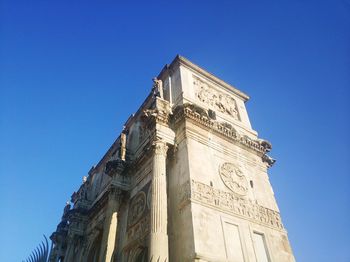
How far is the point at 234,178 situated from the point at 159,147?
163 inches

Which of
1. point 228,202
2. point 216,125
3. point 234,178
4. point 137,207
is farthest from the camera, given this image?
point 216,125

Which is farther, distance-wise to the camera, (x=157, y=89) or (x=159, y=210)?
(x=157, y=89)

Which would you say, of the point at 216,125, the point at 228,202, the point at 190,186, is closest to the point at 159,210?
the point at 190,186

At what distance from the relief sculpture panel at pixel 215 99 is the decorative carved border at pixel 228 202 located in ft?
21.6

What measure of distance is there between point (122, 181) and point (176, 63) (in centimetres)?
809

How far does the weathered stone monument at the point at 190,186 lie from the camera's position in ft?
41.5

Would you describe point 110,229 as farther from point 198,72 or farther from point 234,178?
point 198,72

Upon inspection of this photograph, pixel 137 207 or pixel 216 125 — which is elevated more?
pixel 216 125

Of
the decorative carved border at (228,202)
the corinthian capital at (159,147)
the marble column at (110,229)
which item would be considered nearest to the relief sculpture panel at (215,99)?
the corinthian capital at (159,147)

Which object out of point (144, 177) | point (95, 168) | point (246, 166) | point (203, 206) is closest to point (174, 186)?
point (203, 206)

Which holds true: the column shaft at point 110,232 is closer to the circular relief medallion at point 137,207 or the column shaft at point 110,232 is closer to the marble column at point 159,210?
the circular relief medallion at point 137,207

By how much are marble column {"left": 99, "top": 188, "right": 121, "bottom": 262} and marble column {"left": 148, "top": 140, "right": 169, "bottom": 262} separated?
174 inches

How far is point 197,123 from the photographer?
16438 mm

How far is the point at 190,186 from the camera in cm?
1339
